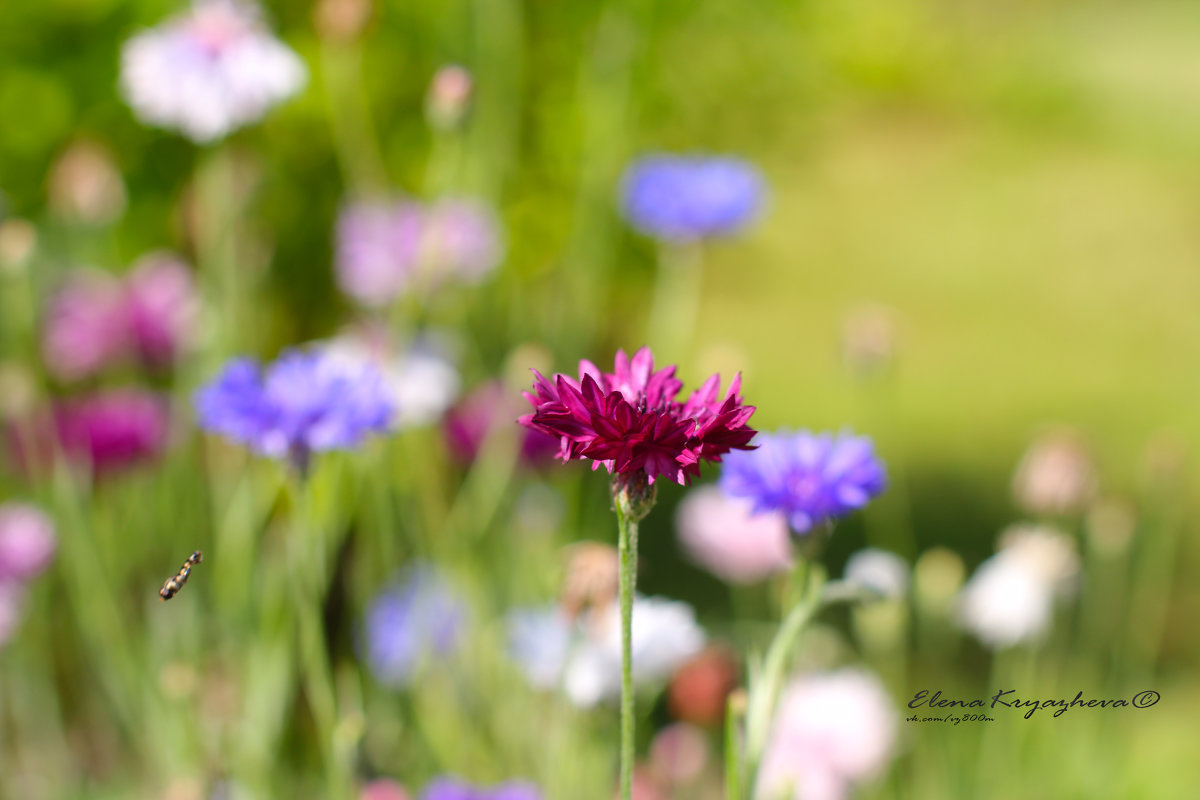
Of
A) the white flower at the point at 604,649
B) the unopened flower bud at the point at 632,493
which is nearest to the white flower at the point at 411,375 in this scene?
the white flower at the point at 604,649

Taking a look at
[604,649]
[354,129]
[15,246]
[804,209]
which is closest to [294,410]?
[604,649]

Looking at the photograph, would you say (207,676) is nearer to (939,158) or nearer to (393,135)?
(393,135)

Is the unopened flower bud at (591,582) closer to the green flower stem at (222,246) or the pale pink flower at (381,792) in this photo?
the pale pink flower at (381,792)

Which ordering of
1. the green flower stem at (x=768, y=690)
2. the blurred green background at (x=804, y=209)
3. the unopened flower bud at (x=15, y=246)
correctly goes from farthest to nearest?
the blurred green background at (x=804, y=209)
the unopened flower bud at (x=15, y=246)
the green flower stem at (x=768, y=690)

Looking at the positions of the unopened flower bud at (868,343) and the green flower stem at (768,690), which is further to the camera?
the unopened flower bud at (868,343)

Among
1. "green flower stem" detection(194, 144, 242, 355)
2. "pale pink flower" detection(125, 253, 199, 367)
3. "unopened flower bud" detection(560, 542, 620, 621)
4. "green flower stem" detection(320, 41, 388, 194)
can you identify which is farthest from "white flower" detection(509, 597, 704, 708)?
"green flower stem" detection(320, 41, 388, 194)
